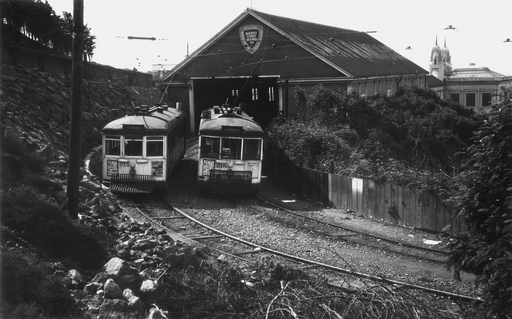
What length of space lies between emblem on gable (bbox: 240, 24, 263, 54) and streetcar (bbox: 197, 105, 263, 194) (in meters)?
20.8

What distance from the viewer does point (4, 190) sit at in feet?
38.9

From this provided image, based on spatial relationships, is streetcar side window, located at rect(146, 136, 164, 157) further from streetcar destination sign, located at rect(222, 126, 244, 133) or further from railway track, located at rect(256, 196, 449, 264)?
railway track, located at rect(256, 196, 449, 264)

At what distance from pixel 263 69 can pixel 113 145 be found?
2194cm

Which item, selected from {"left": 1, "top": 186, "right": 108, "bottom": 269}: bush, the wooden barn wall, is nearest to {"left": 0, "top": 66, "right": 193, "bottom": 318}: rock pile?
{"left": 1, "top": 186, "right": 108, "bottom": 269}: bush

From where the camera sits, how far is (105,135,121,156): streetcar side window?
819 inches

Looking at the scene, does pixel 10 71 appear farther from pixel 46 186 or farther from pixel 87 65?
pixel 46 186

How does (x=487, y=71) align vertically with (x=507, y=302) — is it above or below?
above

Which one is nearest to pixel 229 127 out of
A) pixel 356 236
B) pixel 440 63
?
pixel 356 236

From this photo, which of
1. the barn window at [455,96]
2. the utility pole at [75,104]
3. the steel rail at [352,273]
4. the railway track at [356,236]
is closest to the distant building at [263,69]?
the railway track at [356,236]

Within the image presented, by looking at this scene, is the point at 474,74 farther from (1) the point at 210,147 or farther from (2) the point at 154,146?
(2) the point at 154,146

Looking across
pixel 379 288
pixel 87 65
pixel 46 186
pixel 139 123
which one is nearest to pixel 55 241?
pixel 46 186

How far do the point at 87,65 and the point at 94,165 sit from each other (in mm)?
12942

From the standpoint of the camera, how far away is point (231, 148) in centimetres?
2167

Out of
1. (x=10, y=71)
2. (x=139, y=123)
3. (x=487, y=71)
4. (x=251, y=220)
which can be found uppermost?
(x=487, y=71)
